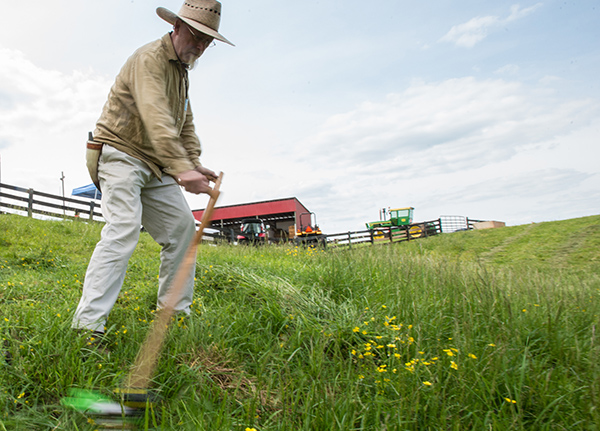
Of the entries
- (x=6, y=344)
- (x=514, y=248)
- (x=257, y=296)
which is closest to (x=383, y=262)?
(x=257, y=296)

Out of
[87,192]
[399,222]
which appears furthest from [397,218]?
[87,192]

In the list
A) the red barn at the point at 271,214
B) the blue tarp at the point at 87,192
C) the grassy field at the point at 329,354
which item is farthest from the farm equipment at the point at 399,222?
the grassy field at the point at 329,354

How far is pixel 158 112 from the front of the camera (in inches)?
93.4

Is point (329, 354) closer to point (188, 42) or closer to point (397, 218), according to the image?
point (188, 42)

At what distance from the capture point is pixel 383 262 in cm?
446

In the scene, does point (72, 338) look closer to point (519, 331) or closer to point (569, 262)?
point (519, 331)

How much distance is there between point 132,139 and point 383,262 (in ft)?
9.65

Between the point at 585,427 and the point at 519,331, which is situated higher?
the point at 519,331

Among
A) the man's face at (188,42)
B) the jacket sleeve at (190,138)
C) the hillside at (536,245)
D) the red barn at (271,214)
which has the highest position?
the red barn at (271,214)

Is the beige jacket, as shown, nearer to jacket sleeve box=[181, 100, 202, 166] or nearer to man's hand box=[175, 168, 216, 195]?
man's hand box=[175, 168, 216, 195]

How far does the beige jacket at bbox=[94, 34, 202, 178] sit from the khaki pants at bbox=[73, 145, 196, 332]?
0.09 m

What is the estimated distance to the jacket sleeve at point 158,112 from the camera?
232 centimetres

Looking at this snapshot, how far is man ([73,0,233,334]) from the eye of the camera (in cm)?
A: 229

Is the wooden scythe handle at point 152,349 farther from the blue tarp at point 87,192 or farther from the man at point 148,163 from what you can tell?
the blue tarp at point 87,192
